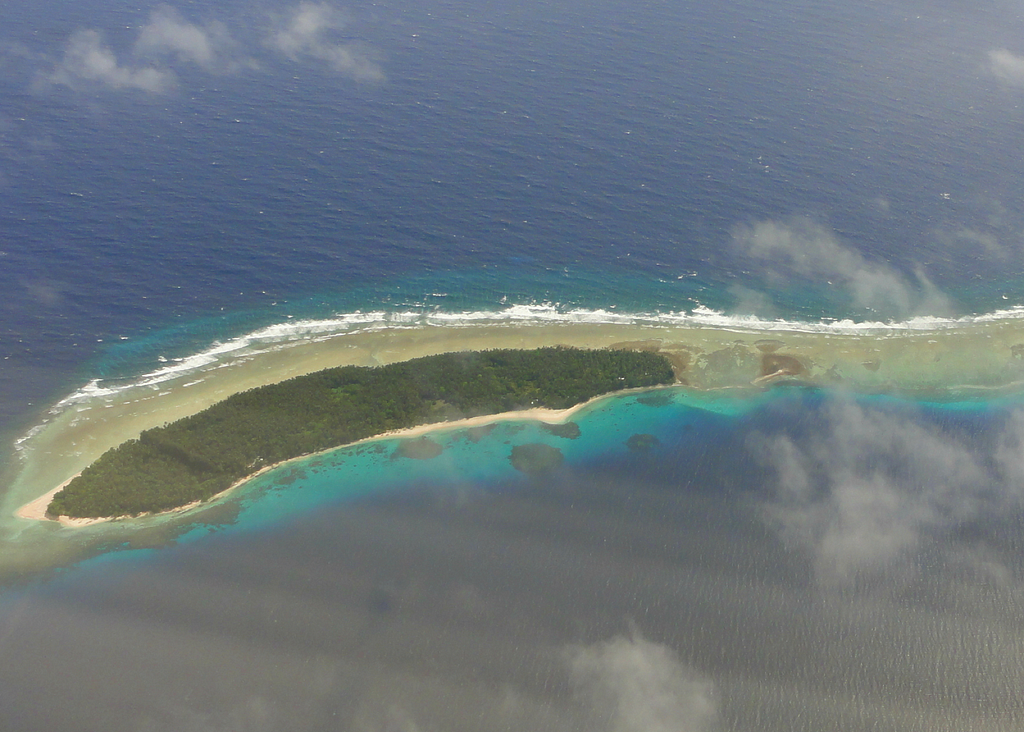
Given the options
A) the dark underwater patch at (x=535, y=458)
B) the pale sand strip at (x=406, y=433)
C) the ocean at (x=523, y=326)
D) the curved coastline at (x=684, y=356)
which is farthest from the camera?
the curved coastline at (x=684, y=356)

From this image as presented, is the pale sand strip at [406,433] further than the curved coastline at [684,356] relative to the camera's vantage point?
No

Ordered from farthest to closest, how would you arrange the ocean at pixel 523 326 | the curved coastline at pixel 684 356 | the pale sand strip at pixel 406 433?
1. the curved coastline at pixel 684 356
2. the pale sand strip at pixel 406 433
3. the ocean at pixel 523 326

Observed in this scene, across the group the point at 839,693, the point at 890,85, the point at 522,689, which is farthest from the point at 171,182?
the point at 890,85

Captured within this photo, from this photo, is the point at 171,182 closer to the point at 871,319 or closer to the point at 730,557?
the point at 730,557

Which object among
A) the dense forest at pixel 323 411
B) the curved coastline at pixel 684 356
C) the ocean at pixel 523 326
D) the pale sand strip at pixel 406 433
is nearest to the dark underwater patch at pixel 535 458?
the ocean at pixel 523 326

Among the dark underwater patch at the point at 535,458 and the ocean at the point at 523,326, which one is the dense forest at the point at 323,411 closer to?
the ocean at the point at 523,326
